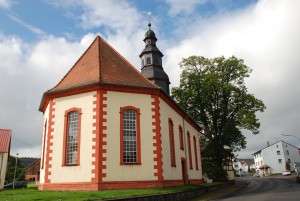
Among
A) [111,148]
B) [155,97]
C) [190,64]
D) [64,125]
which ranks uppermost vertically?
[190,64]

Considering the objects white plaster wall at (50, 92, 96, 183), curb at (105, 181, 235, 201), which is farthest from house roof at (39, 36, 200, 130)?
curb at (105, 181, 235, 201)

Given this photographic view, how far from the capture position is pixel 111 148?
18000 mm

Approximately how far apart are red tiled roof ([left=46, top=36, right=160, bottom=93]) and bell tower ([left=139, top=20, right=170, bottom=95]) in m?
7.58

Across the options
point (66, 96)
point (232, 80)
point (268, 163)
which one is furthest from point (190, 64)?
point (268, 163)

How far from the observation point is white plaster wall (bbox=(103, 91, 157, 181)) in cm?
1778

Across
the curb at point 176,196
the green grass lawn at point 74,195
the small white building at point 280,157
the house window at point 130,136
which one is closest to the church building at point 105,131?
the house window at point 130,136

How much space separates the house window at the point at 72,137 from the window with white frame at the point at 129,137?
304 cm

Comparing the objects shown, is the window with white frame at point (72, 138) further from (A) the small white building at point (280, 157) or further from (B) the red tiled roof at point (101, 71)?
(A) the small white building at point (280, 157)

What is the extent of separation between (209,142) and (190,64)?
1111cm

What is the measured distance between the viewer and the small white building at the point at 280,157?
87.8 metres

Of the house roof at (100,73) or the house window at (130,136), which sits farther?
the house roof at (100,73)

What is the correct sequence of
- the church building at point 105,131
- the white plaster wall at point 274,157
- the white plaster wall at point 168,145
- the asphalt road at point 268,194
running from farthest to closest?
the white plaster wall at point 274,157 < the white plaster wall at point 168,145 < the church building at point 105,131 < the asphalt road at point 268,194

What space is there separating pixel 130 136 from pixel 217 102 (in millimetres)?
22262

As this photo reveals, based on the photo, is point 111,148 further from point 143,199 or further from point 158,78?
point 158,78
